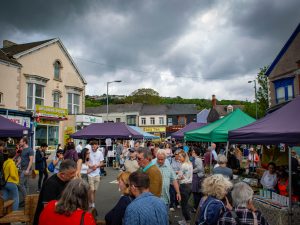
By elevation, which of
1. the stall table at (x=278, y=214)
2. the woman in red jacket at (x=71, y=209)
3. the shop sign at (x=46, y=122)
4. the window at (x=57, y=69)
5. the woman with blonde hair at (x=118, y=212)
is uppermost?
the window at (x=57, y=69)

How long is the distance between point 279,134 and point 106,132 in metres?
14.2

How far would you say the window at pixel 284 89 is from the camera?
18.1 m

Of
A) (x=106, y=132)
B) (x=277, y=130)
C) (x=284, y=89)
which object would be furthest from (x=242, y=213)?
(x=284, y=89)

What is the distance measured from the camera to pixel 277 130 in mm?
5328

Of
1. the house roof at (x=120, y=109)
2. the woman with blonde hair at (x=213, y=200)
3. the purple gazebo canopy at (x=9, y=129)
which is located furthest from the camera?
the house roof at (x=120, y=109)

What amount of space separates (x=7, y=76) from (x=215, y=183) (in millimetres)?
20806

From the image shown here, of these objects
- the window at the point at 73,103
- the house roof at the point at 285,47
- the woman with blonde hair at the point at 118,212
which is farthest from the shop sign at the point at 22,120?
the house roof at the point at 285,47

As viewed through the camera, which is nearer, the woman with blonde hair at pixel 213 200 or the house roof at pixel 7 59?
the woman with blonde hair at pixel 213 200

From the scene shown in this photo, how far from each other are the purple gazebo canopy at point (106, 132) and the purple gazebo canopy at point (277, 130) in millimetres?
12004

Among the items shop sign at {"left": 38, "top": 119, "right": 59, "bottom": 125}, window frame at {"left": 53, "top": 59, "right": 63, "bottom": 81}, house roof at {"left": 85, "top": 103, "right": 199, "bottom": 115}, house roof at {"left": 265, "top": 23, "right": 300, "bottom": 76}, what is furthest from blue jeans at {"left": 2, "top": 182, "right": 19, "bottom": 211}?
house roof at {"left": 85, "top": 103, "right": 199, "bottom": 115}

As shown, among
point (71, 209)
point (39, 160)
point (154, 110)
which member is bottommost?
point (39, 160)

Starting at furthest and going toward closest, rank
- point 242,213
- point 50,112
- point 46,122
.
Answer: point 46,122
point 50,112
point 242,213

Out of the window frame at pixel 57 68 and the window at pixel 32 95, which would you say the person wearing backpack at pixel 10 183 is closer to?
the window at pixel 32 95

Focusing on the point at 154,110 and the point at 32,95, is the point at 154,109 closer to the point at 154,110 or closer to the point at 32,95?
the point at 154,110
